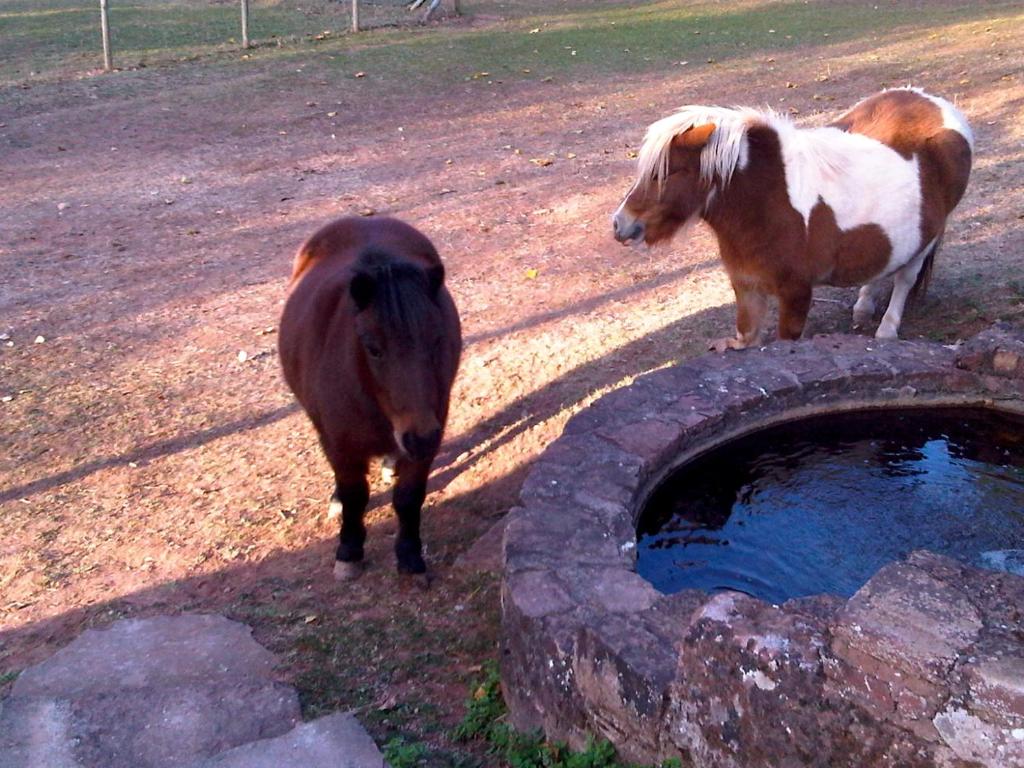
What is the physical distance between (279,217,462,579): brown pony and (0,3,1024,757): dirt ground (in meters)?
0.43

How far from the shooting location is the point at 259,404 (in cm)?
585

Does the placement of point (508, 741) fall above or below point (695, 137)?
below

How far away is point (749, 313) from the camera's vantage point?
551 cm

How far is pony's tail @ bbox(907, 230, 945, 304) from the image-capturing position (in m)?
5.91

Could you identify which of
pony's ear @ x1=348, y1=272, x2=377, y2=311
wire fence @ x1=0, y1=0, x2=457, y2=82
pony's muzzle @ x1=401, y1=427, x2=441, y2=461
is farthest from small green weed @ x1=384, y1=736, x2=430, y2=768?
wire fence @ x1=0, y1=0, x2=457, y2=82

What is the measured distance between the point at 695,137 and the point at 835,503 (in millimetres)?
2062

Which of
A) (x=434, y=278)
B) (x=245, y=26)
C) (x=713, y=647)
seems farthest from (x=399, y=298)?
(x=245, y=26)

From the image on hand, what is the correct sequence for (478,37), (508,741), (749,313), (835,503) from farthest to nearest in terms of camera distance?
(478,37), (749,313), (835,503), (508,741)

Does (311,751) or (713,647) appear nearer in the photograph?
(713,647)

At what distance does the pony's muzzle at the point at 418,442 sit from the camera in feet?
11.4

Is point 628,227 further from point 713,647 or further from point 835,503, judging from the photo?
point 713,647

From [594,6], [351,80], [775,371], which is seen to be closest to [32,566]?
[775,371]

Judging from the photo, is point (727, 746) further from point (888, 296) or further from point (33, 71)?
point (33, 71)

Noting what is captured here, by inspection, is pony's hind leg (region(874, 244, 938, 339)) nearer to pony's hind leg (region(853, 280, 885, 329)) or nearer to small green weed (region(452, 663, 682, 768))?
pony's hind leg (region(853, 280, 885, 329))
